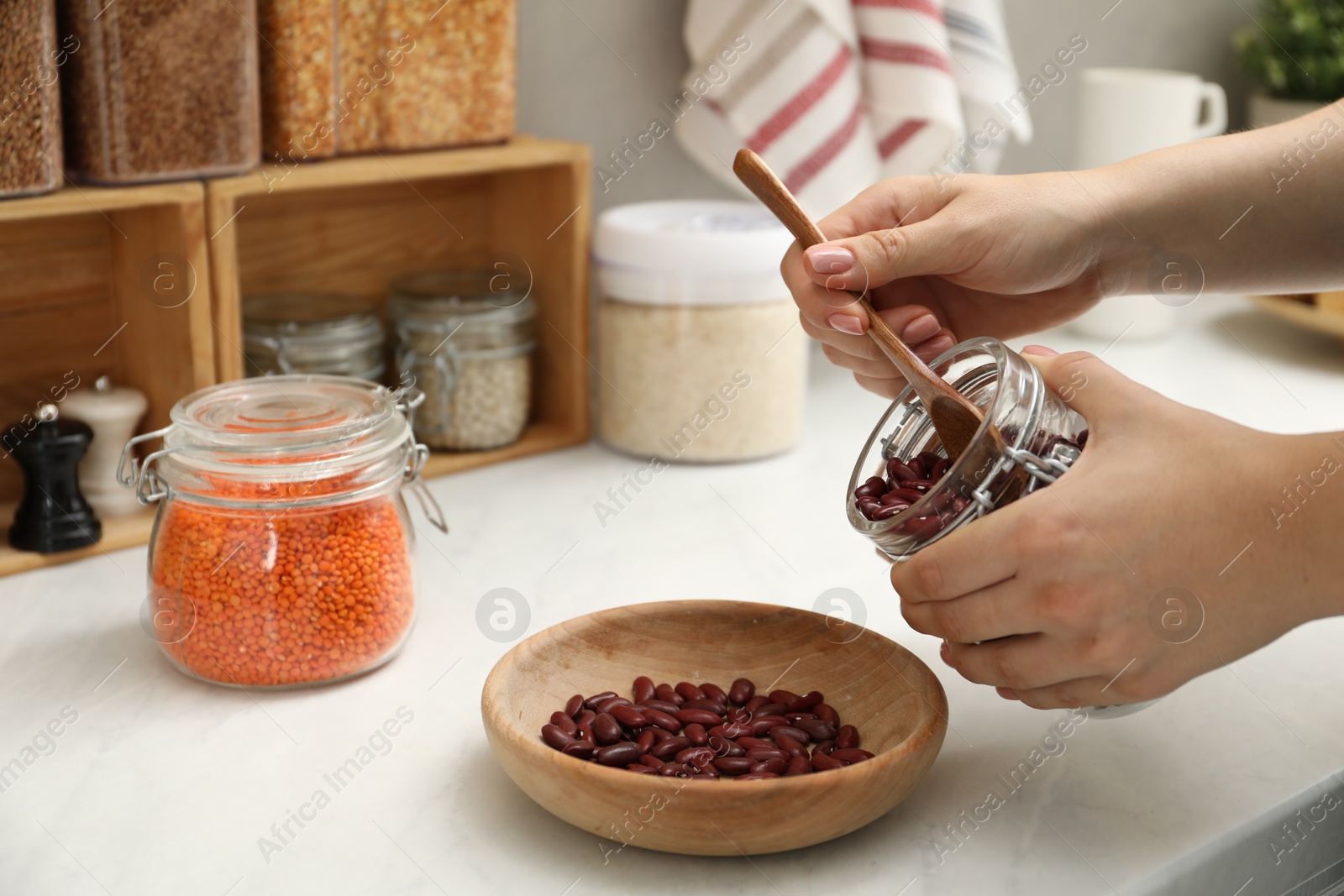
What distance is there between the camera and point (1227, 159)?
84cm

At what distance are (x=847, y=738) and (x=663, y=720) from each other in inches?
4.0


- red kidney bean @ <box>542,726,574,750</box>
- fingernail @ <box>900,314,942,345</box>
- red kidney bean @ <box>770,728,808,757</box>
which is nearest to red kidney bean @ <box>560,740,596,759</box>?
red kidney bean @ <box>542,726,574,750</box>

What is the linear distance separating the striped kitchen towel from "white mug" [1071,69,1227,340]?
10.4 inches

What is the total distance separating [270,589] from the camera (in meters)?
0.74

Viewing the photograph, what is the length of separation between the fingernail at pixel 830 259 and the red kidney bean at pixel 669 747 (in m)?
0.30

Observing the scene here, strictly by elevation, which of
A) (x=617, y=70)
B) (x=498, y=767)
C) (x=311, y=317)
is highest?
(x=617, y=70)

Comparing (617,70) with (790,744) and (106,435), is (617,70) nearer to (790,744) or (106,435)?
(106,435)

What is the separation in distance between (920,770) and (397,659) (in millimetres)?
366

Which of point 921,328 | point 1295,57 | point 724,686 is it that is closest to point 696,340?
point 921,328

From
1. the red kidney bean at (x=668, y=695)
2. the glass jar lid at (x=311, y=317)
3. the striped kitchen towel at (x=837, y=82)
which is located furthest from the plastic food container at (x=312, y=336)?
the red kidney bean at (x=668, y=695)

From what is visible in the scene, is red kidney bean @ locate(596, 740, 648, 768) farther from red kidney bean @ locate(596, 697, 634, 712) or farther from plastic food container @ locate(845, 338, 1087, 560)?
plastic food container @ locate(845, 338, 1087, 560)

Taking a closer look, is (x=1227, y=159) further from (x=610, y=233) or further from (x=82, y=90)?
(x=82, y=90)

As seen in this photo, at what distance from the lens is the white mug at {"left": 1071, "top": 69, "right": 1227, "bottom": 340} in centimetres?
147

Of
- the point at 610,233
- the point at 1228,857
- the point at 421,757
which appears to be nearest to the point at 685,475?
the point at 610,233
